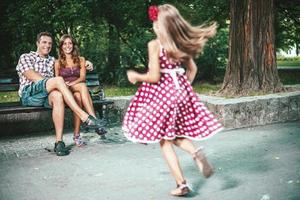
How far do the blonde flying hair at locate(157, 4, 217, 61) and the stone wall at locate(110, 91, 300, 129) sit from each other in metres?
3.23

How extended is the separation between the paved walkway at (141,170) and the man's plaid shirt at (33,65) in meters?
0.93

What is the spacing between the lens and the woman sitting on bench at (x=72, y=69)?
629cm

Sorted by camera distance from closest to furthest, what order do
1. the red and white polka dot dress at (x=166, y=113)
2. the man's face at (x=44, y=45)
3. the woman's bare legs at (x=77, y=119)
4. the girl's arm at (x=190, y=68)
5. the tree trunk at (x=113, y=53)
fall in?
the red and white polka dot dress at (x=166, y=113)
the girl's arm at (x=190, y=68)
the woman's bare legs at (x=77, y=119)
the man's face at (x=44, y=45)
the tree trunk at (x=113, y=53)

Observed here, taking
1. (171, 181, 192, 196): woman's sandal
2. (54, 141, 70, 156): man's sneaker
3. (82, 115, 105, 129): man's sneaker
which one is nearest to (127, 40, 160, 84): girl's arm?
(171, 181, 192, 196): woman's sandal

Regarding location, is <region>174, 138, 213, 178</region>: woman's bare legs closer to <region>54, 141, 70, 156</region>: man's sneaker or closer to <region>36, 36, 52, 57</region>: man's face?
<region>54, 141, 70, 156</region>: man's sneaker

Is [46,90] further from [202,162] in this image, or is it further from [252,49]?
[252,49]

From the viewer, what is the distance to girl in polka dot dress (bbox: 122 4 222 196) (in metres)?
3.77

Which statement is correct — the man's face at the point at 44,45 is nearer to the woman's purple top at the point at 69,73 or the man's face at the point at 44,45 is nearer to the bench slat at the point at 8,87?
the woman's purple top at the point at 69,73

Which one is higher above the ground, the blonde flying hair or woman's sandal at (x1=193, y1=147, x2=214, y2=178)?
the blonde flying hair

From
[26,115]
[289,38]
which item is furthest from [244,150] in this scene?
[289,38]

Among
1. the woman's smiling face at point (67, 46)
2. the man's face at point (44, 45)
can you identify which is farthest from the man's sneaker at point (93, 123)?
the man's face at point (44, 45)

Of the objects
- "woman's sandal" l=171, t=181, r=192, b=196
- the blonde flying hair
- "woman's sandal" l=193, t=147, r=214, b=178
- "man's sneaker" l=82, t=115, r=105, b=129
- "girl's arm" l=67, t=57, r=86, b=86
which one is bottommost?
"woman's sandal" l=171, t=181, r=192, b=196

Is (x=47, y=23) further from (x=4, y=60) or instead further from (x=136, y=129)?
(x=136, y=129)

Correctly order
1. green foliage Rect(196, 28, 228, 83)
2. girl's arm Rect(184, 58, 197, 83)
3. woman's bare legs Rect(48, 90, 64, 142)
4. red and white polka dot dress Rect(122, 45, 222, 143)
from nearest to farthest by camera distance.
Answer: red and white polka dot dress Rect(122, 45, 222, 143), girl's arm Rect(184, 58, 197, 83), woman's bare legs Rect(48, 90, 64, 142), green foliage Rect(196, 28, 228, 83)
